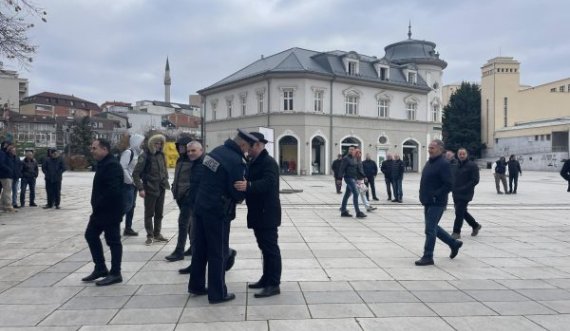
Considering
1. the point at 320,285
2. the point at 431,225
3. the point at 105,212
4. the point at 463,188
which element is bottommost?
the point at 320,285

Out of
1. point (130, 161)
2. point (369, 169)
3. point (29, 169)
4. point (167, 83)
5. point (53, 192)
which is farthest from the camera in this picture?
point (167, 83)

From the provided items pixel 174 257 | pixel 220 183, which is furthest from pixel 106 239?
pixel 220 183

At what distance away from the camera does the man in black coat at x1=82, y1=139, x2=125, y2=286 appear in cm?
568

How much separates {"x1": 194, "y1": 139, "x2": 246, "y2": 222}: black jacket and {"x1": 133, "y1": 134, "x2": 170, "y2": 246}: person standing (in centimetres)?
328

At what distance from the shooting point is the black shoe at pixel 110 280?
18.4 ft

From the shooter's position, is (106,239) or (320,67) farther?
(320,67)

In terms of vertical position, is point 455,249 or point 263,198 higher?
point 263,198

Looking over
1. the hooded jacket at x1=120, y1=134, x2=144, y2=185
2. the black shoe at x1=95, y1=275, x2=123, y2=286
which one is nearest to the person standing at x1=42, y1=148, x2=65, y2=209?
the hooded jacket at x1=120, y1=134, x2=144, y2=185

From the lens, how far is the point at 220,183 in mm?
4871

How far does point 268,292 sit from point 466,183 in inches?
205

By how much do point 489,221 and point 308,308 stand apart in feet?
27.7

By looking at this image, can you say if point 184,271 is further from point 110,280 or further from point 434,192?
point 434,192

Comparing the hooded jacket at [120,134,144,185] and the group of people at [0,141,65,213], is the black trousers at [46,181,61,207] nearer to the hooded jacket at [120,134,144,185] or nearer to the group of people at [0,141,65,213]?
the group of people at [0,141,65,213]

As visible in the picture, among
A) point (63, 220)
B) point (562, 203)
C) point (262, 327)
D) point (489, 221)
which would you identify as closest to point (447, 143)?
point (562, 203)
